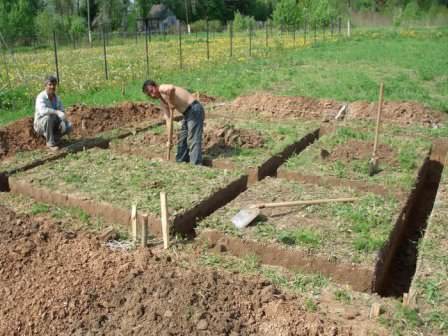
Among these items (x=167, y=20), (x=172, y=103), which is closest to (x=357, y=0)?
(x=167, y=20)

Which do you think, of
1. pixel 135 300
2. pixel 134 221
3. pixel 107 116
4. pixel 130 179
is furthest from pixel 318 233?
pixel 107 116

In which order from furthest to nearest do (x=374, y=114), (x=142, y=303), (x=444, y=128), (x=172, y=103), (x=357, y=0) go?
(x=357, y=0)
(x=374, y=114)
(x=444, y=128)
(x=172, y=103)
(x=142, y=303)

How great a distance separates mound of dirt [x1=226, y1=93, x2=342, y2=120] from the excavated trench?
9.85ft

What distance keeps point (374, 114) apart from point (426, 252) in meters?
5.67

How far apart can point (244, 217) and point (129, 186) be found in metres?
1.73

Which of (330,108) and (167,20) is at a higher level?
(167,20)

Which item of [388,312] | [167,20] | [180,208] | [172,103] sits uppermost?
[167,20]

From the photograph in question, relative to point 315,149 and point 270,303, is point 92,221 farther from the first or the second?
point 315,149

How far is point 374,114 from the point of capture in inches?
368

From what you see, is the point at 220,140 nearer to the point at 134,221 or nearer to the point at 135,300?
the point at 134,221

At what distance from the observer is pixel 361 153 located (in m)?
6.66

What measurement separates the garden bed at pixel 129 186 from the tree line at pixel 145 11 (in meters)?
22.4

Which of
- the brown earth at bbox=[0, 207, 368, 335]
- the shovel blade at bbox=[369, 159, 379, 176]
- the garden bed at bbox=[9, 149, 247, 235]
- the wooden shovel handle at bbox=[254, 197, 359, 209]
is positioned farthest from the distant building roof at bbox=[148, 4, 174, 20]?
the brown earth at bbox=[0, 207, 368, 335]

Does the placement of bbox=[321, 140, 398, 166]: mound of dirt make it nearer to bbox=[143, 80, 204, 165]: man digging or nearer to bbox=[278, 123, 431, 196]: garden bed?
bbox=[278, 123, 431, 196]: garden bed
